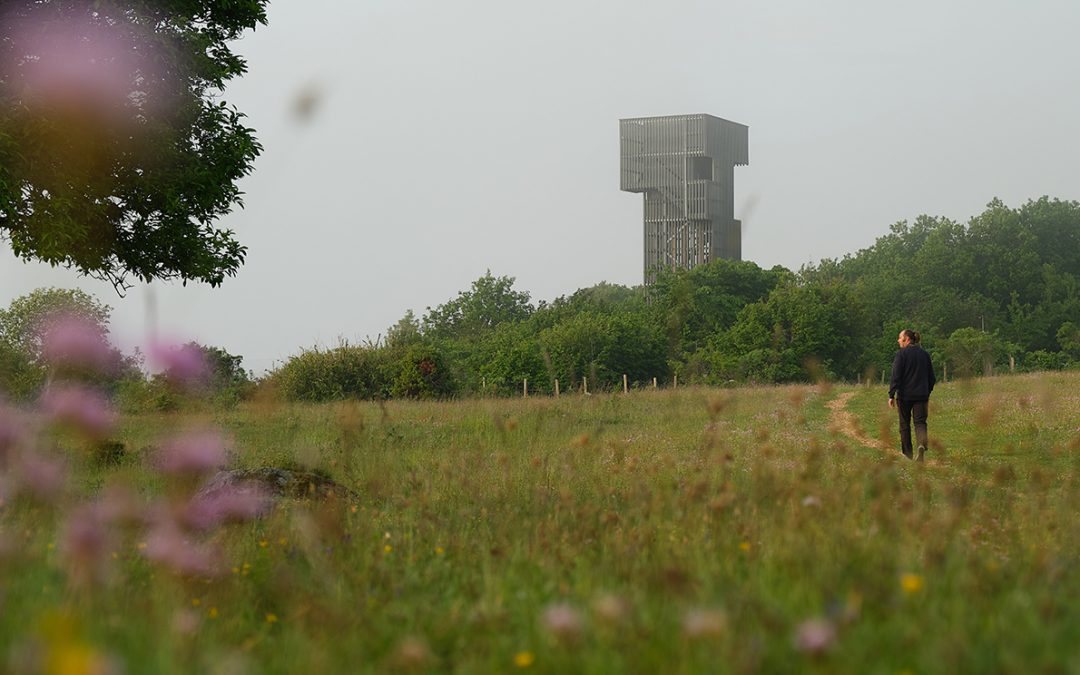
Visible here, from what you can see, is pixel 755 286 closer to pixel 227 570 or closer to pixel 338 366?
pixel 338 366

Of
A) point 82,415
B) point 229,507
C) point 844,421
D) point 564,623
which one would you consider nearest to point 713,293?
point 844,421

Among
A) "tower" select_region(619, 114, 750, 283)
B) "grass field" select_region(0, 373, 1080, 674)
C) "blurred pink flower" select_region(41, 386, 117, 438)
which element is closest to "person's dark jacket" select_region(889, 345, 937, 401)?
"grass field" select_region(0, 373, 1080, 674)

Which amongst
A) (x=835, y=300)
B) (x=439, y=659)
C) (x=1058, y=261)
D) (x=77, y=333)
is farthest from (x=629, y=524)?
(x=1058, y=261)

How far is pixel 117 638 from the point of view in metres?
4.36

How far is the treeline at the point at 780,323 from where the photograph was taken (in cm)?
4866

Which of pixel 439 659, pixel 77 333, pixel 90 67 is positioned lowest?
pixel 439 659

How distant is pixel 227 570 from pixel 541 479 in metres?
5.33

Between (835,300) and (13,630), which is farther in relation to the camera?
(835,300)

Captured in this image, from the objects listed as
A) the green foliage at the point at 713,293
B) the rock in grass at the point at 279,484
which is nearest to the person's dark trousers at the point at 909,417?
the rock in grass at the point at 279,484

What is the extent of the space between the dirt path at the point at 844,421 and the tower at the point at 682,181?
129 metres

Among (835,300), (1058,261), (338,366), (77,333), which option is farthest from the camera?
(1058,261)

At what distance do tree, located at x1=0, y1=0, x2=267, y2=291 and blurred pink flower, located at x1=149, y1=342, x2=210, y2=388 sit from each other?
13084 millimetres

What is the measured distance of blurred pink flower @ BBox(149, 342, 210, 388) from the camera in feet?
20.5

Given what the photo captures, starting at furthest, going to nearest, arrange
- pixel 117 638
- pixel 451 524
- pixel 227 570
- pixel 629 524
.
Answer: pixel 451 524, pixel 629 524, pixel 227 570, pixel 117 638
